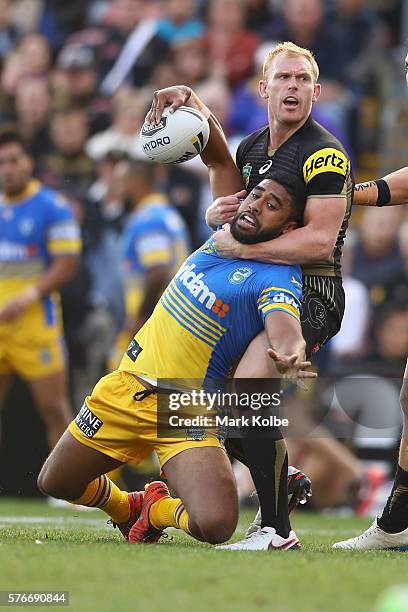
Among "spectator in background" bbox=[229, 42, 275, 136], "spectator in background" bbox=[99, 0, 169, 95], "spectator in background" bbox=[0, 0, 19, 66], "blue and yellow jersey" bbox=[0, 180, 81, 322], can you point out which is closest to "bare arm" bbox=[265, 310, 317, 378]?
"blue and yellow jersey" bbox=[0, 180, 81, 322]

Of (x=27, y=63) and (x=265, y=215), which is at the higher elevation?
(x=27, y=63)

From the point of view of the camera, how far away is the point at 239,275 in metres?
5.79

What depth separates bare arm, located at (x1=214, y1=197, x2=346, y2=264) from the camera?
570 cm

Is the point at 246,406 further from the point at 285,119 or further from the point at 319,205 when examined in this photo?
the point at 285,119

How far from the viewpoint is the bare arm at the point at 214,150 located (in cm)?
609

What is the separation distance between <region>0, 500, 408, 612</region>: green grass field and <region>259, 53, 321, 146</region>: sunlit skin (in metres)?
2.04

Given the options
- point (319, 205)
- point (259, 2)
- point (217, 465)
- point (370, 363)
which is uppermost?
point (259, 2)

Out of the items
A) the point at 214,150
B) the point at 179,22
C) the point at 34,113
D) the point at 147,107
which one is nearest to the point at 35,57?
the point at 34,113

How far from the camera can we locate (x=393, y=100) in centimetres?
1291

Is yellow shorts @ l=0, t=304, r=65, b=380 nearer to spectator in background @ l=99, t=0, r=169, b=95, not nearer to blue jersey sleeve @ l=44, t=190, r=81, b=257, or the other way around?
blue jersey sleeve @ l=44, t=190, r=81, b=257

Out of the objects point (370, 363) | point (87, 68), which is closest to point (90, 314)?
point (370, 363)

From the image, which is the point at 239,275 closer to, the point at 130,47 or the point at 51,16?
the point at 130,47

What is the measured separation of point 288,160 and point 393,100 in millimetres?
7364

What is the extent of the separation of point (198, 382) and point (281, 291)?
68 cm
